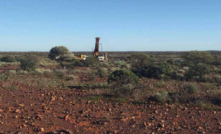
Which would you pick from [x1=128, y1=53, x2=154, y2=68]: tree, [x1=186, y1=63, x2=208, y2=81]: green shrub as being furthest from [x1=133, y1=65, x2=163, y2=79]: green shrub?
[x1=128, y1=53, x2=154, y2=68]: tree

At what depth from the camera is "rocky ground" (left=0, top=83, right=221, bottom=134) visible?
6.42 meters

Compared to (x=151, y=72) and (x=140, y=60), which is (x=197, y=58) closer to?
(x=140, y=60)

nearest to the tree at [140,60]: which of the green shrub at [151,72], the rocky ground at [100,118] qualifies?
the green shrub at [151,72]

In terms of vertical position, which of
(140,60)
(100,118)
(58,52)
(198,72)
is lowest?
(100,118)

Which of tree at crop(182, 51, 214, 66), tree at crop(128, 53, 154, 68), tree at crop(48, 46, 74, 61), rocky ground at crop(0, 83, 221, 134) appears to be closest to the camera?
rocky ground at crop(0, 83, 221, 134)

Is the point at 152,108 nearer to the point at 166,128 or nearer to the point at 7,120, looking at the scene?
the point at 166,128

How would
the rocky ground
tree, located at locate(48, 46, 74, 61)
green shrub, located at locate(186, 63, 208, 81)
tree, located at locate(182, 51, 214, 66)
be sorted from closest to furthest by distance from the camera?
the rocky ground < green shrub, located at locate(186, 63, 208, 81) < tree, located at locate(182, 51, 214, 66) < tree, located at locate(48, 46, 74, 61)

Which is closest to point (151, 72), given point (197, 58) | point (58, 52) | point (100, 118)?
point (197, 58)

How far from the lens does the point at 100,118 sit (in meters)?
7.43

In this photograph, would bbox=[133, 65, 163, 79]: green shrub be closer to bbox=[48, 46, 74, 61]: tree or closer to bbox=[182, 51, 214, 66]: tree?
bbox=[182, 51, 214, 66]: tree

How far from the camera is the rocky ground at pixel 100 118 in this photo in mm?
6422

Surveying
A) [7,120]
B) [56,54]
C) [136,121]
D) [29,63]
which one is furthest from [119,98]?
[56,54]

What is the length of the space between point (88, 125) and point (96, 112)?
1.41 meters

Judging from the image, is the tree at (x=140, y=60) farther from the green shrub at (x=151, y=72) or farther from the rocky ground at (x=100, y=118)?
the rocky ground at (x=100, y=118)
